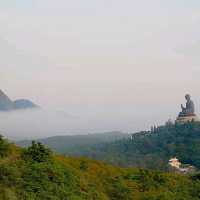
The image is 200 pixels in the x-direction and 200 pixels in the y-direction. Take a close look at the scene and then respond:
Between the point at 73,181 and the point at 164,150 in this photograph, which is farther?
the point at 164,150

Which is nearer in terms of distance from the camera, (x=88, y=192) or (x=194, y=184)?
(x=88, y=192)

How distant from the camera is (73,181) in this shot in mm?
34594

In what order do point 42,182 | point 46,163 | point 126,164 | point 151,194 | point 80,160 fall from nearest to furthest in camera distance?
point 42,182 → point 46,163 → point 151,194 → point 80,160 → point 126,164

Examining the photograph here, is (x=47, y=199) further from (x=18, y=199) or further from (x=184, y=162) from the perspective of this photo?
(x=184, y=162)

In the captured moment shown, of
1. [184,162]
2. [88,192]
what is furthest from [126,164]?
[88,192]

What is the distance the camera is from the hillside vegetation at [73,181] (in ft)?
99.6

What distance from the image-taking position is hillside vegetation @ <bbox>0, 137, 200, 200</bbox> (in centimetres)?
3035

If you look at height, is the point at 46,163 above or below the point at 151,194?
above

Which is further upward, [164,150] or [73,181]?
[73,181]

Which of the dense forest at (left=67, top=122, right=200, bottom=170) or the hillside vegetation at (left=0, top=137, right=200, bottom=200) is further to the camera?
the dense forest at (left=67, top=122, right=200, bottom=170)

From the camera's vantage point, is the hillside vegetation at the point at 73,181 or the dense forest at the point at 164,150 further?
the dense forest at the point at 164,150

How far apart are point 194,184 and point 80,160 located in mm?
10037

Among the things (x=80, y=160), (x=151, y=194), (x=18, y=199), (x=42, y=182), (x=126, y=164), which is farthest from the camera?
(x=126, y=164)

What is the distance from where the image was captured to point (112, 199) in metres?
36.2
